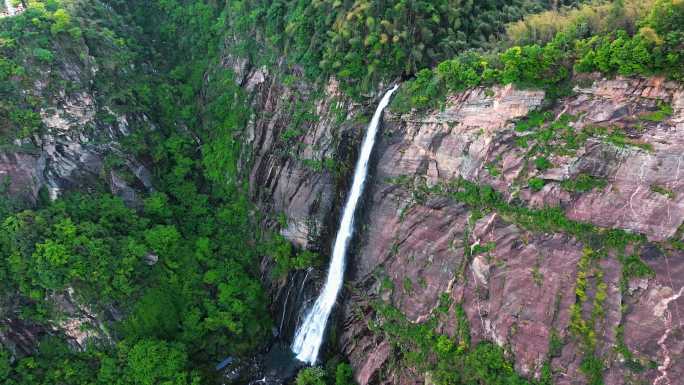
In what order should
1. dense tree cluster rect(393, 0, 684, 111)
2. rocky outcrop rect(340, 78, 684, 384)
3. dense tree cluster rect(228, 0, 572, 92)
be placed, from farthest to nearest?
1. dense tree cluster rect(228, 0, 572, 92)
2. dense tree cluster rect(393, 0, 684, 111)
3. rocky outcrop rect(340, 78, 684, 384)

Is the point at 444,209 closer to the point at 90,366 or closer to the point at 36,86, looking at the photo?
the point at 90,366

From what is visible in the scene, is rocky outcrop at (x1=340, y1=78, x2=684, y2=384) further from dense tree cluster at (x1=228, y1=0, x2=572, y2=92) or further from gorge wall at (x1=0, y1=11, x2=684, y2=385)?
dense tree cluster at (x1=228, y1=0, x2=572, y2=92)

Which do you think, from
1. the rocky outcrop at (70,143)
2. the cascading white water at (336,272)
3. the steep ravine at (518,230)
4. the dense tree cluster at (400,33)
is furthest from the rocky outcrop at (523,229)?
the rocky outcrop at (70,143)

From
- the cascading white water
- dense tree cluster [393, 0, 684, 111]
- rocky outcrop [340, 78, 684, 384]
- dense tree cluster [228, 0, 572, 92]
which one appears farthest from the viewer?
the cascading white water

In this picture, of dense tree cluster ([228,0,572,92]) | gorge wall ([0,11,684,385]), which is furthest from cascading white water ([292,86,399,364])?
dense tree cluster ([228,0,572,92])

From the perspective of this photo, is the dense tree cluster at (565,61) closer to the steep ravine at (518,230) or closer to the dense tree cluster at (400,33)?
the steep ravine at (518,230)

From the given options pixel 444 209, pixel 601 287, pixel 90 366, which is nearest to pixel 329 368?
pixel 444 209
